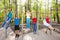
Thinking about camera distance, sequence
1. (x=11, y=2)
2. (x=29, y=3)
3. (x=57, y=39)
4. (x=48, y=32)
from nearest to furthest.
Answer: (x=57, y=39), (x=48, y=32), (x=11, y=2), (x=29, y=3)

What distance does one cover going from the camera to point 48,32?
43.0ft

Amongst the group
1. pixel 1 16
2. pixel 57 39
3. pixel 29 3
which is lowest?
pixel 57 39

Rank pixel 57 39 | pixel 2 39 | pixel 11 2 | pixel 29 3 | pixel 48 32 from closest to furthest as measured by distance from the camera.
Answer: pixel 2 39 → pixel 57 39 → pixel 48 32 → pixel 11 2 → pixel 29 3

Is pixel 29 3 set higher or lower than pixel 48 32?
higher

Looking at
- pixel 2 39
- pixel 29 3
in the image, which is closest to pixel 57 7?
pixel 29 3

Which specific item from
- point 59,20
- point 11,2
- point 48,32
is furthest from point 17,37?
point 59,20

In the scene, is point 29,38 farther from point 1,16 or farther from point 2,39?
point 1,16

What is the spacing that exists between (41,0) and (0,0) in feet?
14.6

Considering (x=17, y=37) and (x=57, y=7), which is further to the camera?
(x=57, y=7)

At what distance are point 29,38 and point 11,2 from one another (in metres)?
7.09

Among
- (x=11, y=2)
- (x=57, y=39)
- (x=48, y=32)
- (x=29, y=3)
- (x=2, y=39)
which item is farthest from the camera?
(x=29, y=3)

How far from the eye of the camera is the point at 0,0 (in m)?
18.1

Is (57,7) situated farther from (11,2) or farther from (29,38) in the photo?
(29,38)

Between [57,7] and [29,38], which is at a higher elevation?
[57,7]
